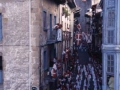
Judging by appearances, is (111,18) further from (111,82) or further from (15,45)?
(15,45)

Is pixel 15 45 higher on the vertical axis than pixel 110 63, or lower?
higher

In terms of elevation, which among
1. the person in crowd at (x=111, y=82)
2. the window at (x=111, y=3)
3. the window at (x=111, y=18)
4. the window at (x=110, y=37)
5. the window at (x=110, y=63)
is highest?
the window at (x=111, y=3)

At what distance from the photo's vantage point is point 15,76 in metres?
16.6

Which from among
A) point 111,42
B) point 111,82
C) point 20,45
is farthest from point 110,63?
point 20,45

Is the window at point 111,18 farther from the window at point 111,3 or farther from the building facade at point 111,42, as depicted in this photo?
the window at point 111,3

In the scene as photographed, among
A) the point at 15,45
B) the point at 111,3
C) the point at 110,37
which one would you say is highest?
the point at 111,3

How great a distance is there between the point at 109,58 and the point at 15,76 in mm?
5850

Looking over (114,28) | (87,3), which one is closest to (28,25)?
(114,28)

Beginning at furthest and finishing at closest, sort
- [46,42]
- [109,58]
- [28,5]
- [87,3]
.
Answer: [87,3]
[46,42]
[109,58]
[28,5]

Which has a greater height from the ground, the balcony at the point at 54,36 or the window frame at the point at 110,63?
the balcony at the point at 54,36

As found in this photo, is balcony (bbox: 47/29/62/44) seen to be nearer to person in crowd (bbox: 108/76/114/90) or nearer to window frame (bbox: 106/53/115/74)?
window frame (bbox: 106/53/115/74)

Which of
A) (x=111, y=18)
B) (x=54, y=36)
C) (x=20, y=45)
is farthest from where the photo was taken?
(x=54, y=36)

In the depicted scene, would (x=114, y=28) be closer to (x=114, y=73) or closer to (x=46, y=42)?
(x=114, y=73)

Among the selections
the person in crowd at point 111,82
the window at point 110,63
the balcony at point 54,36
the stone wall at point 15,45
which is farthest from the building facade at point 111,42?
the stone wall at point 15,45
